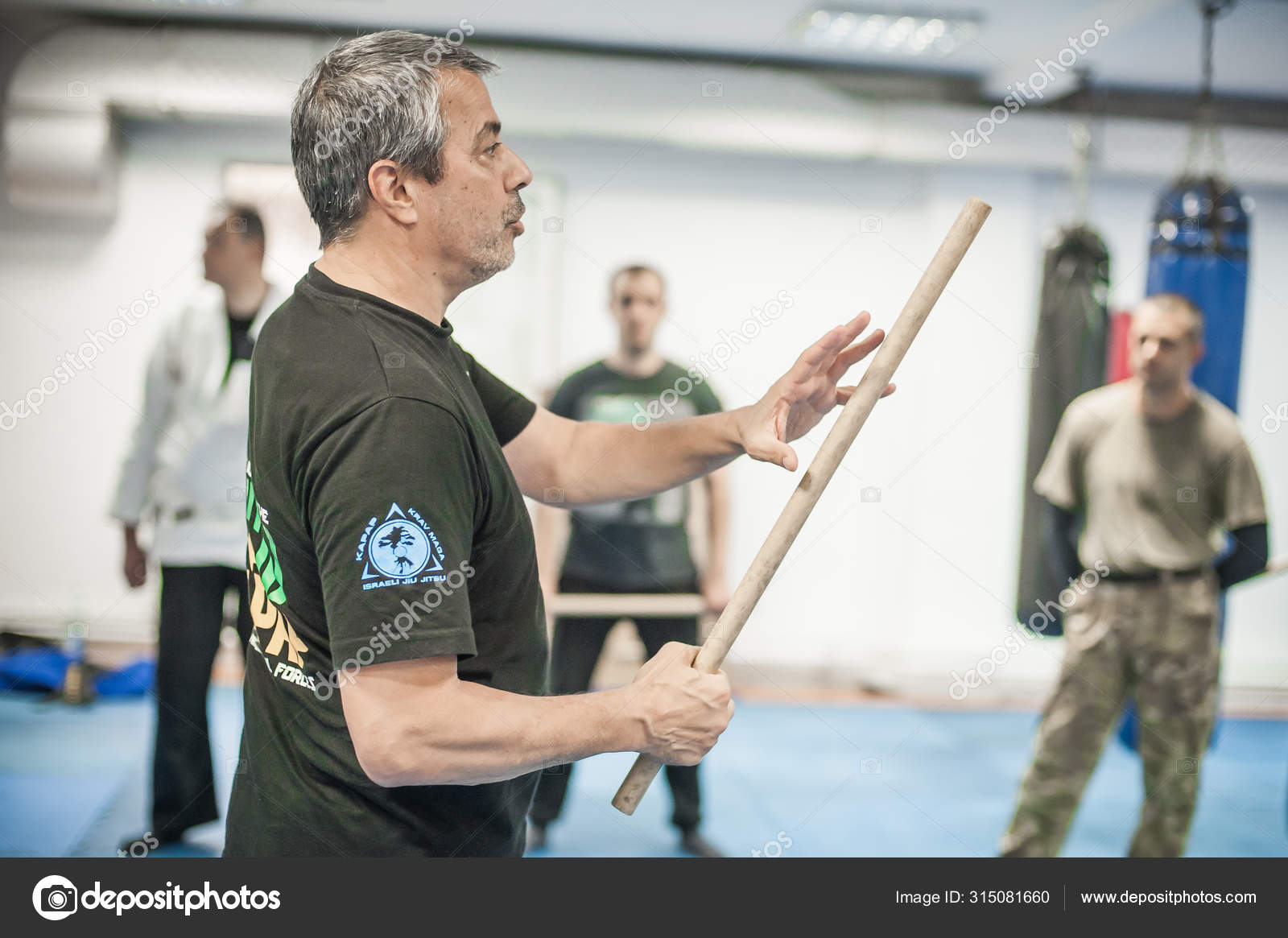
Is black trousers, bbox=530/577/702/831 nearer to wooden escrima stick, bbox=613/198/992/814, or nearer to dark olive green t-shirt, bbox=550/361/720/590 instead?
dark olive green t-shirt, bbox=550/361/720/590

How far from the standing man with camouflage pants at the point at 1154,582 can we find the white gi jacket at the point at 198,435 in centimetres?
238

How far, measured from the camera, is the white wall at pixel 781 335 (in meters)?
4.71

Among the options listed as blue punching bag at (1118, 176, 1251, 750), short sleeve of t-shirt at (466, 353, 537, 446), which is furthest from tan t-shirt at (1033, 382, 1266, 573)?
short sleeve of t-shirt at (466, 353, 537, 446)

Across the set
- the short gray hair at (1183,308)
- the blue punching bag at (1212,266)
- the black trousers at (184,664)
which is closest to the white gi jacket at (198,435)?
the black trousers at (184,664)

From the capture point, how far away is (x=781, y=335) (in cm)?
495

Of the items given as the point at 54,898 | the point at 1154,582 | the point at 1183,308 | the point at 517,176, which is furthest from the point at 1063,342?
the point at 54,898

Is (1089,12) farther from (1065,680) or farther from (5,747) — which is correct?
(5,747)

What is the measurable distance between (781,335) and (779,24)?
1.43 m

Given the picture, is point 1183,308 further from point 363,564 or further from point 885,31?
point 363,564

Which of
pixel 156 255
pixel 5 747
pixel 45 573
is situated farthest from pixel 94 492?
pixel 5 747

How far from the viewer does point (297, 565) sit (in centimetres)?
→ 112

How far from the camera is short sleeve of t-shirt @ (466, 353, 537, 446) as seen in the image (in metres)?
1.46

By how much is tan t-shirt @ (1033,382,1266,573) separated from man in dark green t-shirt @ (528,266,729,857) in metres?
1.13

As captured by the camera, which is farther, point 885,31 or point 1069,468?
point 885,31
